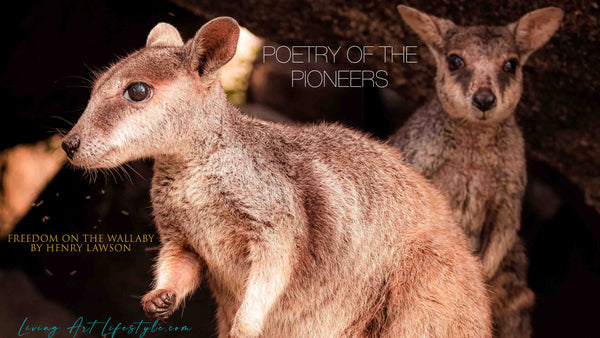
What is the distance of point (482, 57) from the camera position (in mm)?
4898

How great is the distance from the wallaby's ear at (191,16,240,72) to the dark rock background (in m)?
1.49

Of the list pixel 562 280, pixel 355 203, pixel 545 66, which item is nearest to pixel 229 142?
pixel 355 203

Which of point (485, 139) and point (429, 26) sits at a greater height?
point (429, 26)

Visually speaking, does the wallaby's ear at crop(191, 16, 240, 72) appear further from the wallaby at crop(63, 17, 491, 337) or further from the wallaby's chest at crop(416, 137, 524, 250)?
the wallaby's chest at crop(416, 137, 524, 250)

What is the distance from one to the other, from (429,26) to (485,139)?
976 millimetres

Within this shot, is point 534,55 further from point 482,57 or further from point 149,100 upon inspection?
point 149,100

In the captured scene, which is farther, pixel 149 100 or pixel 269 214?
pixel 269 214

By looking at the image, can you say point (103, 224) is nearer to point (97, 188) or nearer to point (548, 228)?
point (97, 188)

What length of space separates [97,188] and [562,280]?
4.26 metres

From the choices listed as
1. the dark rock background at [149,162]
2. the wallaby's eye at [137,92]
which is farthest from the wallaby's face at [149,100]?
the dark rock background at [149,162]

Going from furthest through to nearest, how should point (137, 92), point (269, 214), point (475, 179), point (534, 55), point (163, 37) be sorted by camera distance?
point (534, 55) < point (475, 179) < point (163, 37) < point (269, 214) < point (137, 92)

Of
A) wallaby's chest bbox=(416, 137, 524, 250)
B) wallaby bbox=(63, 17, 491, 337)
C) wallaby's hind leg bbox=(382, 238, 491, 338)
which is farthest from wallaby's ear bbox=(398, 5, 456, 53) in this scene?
wallaby's hind leg bbox=(382, 238, 491, 338)

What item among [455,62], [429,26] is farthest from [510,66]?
[429,26]

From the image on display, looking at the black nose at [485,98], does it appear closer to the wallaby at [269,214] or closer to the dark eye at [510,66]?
the dark eye at [510,66]
